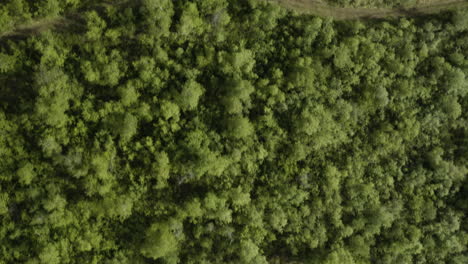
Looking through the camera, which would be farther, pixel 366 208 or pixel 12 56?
pixel 366 208

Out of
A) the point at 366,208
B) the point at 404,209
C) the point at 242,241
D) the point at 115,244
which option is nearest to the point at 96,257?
the point at 115,244

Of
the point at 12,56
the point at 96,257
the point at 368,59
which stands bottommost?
the point at 96,257

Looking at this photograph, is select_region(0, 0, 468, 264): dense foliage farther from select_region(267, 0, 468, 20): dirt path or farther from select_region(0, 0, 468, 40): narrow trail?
select_region(267, 0, 468, 20): dirt path

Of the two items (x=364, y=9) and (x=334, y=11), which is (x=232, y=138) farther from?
(x=364, y=9)

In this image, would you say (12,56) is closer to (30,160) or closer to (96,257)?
(30,160)

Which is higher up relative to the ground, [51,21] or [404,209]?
[51,21]

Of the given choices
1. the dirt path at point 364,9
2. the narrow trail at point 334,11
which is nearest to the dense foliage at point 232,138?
the narrow trail at point 334,11

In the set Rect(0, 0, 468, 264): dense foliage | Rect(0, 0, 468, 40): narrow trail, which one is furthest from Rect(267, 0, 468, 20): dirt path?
Rect(0, 0, 468, 264): dense foliage

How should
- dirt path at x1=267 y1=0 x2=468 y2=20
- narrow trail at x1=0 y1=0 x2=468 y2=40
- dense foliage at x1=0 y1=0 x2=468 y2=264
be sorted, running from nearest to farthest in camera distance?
dense foliage at x1=0 y1=0 x2=468 y2=264 → narrow trail at x1=0 y1=0 x2=468 y2=40 → dirt path at x1=267 y1=0 x2=468 y2=20
